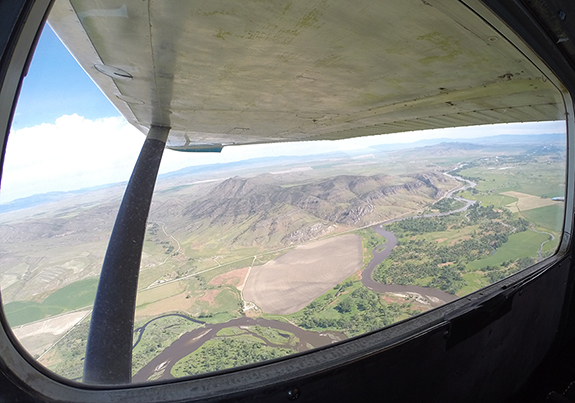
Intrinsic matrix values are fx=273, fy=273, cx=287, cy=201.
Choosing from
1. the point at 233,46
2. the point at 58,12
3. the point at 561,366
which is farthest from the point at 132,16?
the point at 561,366

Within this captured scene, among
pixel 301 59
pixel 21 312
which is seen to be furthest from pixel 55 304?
pixel 301 59

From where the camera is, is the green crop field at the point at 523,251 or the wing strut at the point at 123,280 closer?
the wing strut at the point at 123,280

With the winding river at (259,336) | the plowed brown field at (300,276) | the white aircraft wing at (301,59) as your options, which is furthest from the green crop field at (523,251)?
the plowed brown field at (300,276)

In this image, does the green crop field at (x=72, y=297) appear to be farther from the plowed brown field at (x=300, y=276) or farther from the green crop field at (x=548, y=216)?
the green crop field at (x=548, y=216)

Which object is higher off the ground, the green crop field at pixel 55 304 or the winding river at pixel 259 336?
the green crop field at pixel 55 304

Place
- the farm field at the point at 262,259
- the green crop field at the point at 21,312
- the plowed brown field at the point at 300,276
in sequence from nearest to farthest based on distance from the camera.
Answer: the green crop field at the point at 21,312, the farm field at the point at 262,259, the plowed brown field at the point at 300,276

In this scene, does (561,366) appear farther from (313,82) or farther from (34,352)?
(34,352)

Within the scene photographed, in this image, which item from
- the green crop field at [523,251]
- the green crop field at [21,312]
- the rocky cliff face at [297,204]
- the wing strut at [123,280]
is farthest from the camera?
the rocky cliff face at [297,204]

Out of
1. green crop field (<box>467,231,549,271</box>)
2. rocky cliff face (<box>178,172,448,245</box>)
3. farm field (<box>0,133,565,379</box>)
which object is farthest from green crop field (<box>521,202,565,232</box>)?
rocky cliff face (<box>178,172,448,245</box>)
